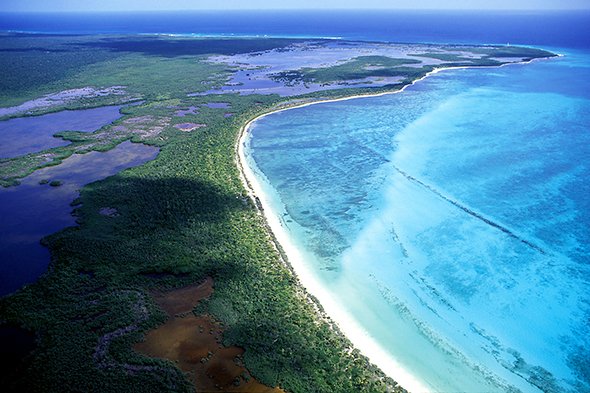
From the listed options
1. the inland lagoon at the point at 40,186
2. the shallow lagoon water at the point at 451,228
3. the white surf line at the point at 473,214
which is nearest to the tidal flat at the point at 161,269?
the inland lagoon at the point at 40,186

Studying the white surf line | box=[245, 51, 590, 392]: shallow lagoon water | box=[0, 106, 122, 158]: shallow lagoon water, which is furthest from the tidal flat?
the white surf line

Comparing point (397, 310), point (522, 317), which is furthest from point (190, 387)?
point (522, 317)

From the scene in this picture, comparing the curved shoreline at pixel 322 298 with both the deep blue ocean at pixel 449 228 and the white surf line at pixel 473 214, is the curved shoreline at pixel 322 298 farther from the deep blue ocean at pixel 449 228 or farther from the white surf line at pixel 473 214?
the white surf line at pixel 473 214

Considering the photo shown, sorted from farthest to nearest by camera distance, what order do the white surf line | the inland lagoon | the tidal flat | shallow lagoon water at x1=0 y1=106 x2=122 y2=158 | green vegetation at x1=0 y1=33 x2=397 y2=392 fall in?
1. shallow lagoon water at x1=0 y1=106 x2=122 y2=158
2. the white surf line
3. the inland lagoon
4. the tidal flat
5. green vegetation at x1=0 y1=33 x2=397 y2=392

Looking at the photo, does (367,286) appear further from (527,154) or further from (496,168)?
(527,154)

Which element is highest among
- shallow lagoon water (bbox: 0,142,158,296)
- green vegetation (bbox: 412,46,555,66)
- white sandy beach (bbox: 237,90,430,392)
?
green vegetation (bbox: 412,46,555,66)

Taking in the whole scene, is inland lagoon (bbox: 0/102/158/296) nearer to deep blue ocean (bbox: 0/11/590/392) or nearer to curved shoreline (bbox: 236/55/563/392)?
curved shoreline (bbox: 236/55/563/392)

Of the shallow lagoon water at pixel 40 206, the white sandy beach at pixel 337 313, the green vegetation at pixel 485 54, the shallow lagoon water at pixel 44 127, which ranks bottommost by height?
the white sandy beach at pixel 337 313

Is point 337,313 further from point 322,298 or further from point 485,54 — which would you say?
point 485,54
